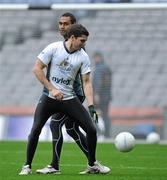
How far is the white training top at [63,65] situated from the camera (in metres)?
9.69

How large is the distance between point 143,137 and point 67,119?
34.1 feet

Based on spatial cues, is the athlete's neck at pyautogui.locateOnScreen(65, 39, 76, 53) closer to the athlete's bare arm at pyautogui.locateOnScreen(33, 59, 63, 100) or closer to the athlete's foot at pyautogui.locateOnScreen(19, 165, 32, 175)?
the athlete's bare arm at pyautogui.locateOnScreen(33, 59, 63, 100)

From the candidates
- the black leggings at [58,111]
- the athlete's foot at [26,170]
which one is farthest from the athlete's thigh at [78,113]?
the athlete's foot at [26,170]

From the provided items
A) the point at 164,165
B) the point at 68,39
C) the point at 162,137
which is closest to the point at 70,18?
the point at 68,39

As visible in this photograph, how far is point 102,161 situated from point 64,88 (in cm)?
321

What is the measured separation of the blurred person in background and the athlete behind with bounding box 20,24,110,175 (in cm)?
1052

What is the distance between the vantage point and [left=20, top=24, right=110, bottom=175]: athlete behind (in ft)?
31.8

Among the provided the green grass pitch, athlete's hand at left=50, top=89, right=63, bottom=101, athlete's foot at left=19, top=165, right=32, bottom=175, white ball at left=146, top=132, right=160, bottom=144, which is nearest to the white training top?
athlete's hand at left=50, top=89, right=63, bottom=101

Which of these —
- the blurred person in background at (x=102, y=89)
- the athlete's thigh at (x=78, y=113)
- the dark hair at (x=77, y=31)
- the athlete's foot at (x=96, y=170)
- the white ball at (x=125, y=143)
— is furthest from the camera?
the blurred person in background at (x=102, y=89)

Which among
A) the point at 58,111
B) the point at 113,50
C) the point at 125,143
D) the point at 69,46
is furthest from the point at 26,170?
the point at 113,50

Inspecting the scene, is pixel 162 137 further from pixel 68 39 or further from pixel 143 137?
pixel 68 39

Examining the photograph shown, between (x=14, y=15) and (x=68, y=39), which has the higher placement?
(x=14, y=15)

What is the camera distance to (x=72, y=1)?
23656 mm

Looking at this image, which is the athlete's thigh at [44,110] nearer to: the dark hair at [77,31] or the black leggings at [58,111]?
Result: the black leggings at [58,111]
